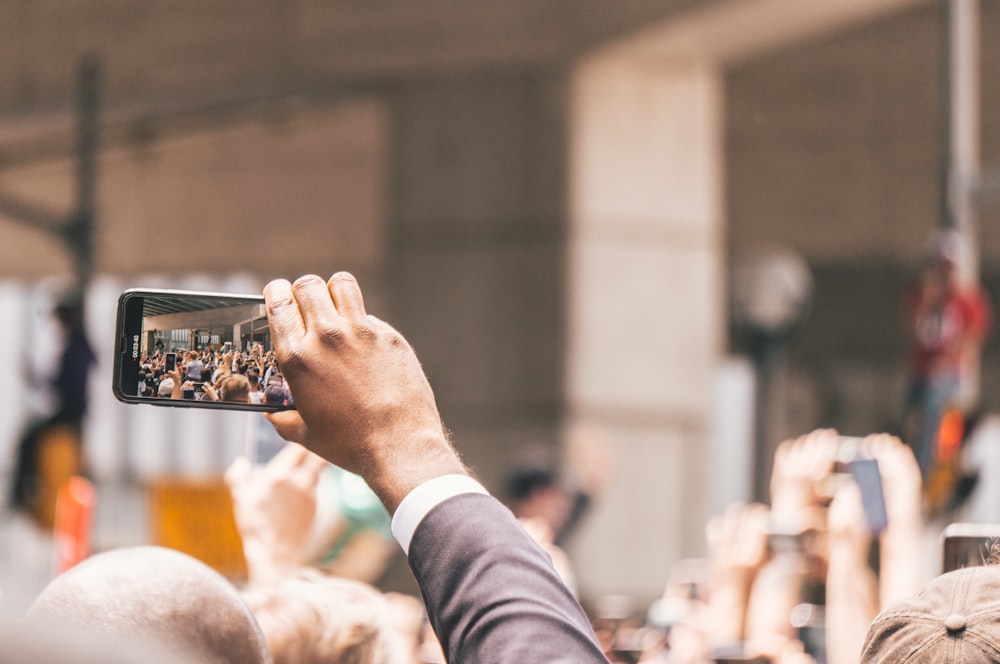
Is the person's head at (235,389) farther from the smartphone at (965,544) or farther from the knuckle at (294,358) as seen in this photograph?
the smartphone at (965,544)

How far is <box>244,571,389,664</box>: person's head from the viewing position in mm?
2238

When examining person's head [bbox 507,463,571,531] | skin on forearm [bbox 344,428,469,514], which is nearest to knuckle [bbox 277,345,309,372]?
skin on forearm [bbox 344,428,469,514]

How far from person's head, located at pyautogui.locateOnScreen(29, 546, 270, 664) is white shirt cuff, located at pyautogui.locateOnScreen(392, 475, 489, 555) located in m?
0.38

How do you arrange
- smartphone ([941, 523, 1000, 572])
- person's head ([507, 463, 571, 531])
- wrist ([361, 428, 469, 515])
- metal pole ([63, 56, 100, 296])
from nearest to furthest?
wrist ([361, 428, 469, 515]) < smartphone ([941, 523, 1000, 572]) < person's head ([507, 463, 571, 531]) < metal pole ([63, 56, 100, 296])

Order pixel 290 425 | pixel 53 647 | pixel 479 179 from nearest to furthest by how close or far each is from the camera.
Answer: pixel 53 647 < pixel 290 425 < pixel 479 179

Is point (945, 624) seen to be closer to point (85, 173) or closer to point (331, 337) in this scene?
point (331, 337)

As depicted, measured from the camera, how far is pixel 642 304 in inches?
535

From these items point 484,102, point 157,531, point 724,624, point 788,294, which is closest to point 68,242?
point 484,102

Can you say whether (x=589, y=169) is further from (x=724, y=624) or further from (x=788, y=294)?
(x=724, y=624)

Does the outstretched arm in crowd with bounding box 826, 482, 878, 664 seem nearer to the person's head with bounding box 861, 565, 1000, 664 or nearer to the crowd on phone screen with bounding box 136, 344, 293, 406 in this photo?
the person's head with bounding box 861, 565, 1000, 664

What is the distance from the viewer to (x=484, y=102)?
13.6 meters

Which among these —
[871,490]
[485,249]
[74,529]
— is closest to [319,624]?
[871,490]

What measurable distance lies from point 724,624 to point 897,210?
16.4 meters

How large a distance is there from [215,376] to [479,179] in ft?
39.1
